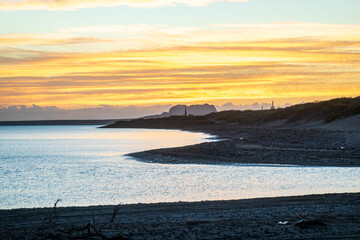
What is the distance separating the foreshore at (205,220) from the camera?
9750 mm

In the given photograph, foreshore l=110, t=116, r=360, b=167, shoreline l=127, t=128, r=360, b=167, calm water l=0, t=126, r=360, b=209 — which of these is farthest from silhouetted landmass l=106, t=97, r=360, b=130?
calm water l=0, t=126, r=360, b=209

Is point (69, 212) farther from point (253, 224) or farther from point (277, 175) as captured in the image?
point (277, 175)

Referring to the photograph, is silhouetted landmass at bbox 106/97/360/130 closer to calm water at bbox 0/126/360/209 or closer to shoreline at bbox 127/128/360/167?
shoreline at bbox 127/128/360/167

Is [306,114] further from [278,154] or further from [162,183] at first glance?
[162,183]

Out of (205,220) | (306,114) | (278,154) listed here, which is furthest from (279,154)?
(306,114)

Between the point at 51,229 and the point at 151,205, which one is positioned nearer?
the point at 51,229

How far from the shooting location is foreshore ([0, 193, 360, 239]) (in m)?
9.75

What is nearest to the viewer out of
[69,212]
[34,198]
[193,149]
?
[69,212]

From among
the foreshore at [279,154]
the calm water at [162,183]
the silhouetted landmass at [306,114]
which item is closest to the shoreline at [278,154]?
the foreshore at [279,154]

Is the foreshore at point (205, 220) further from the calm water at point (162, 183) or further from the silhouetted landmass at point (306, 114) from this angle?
the silhouetted landmass at point (306, 114)

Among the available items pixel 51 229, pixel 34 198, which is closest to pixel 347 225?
pixel 51 229

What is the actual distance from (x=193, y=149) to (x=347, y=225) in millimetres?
26880

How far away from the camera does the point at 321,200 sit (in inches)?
570

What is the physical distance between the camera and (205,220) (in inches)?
449
